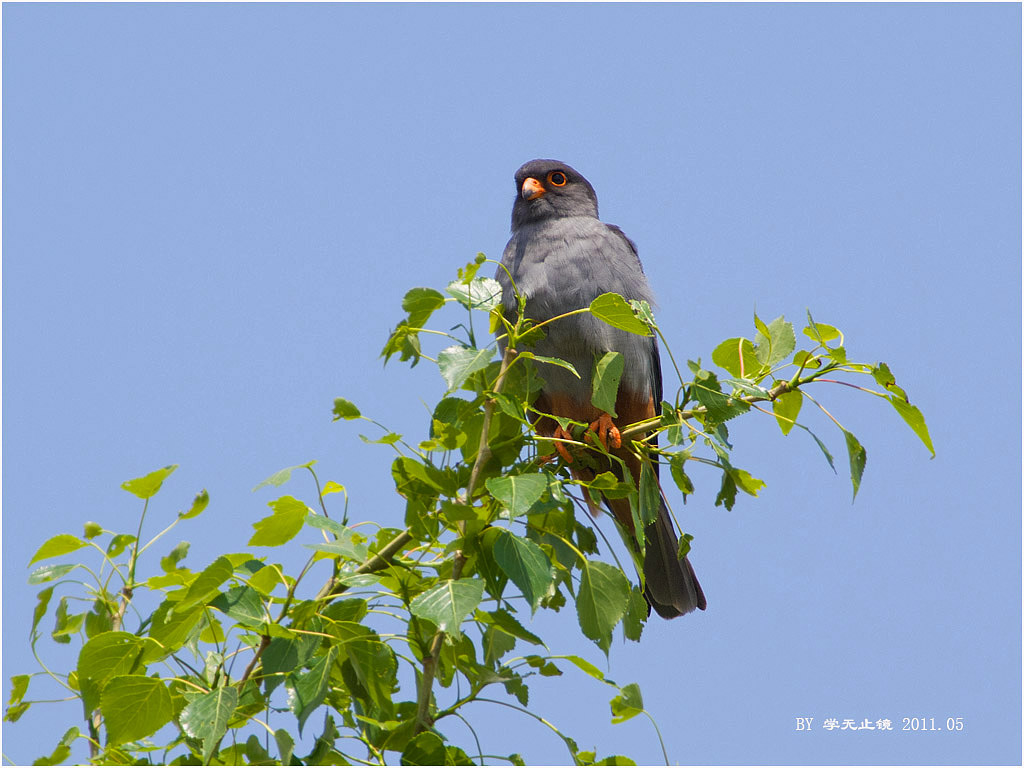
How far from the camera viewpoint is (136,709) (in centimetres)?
223

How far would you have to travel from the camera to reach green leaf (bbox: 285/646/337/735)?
215 cm

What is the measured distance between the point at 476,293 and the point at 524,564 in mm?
772

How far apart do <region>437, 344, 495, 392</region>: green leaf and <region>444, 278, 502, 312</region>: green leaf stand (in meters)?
0.17

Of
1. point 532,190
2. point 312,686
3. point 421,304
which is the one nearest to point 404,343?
point 421,304

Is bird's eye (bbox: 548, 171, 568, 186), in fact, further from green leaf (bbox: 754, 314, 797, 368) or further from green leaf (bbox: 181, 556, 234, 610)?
green leaf (bbox: 181, 556, 234, 610)

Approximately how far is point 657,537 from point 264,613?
2653 mm

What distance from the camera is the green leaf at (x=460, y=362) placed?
2.31m

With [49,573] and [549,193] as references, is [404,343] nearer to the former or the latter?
[49,573]

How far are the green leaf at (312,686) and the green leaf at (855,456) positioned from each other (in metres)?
1.35

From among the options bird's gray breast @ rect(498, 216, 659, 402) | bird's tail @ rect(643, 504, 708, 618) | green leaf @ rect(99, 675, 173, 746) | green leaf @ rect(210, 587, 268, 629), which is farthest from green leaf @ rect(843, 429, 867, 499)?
bird's tail @ rect(643, 504, 708, 618)

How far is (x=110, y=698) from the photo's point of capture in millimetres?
2197

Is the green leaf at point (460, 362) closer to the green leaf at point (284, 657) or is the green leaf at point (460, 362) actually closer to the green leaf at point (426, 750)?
the green leaf at point (284, 657)

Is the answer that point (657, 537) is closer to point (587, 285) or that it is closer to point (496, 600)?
point (587, 285)

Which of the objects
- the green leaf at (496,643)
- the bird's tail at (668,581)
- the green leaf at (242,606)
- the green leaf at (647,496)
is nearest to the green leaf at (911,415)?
the green leaf at (647,496)
